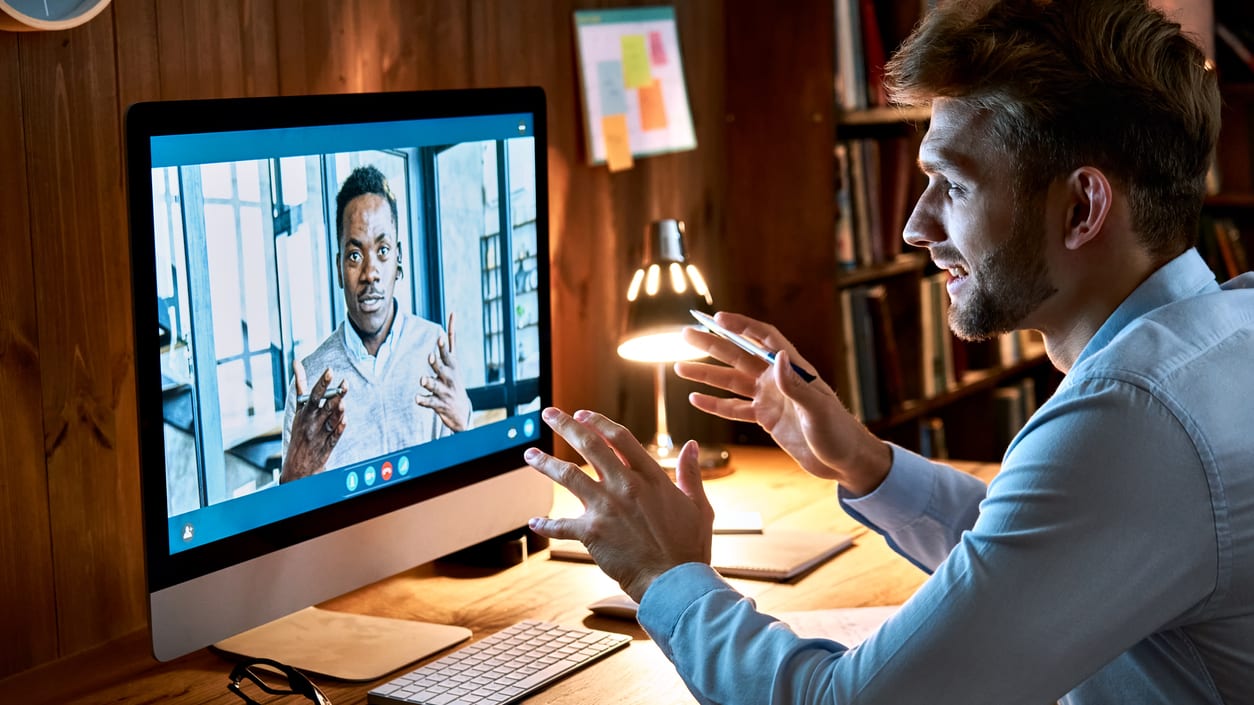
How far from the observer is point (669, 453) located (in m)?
2.20

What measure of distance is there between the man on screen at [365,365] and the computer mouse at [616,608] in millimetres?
264

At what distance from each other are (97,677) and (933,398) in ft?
6.71

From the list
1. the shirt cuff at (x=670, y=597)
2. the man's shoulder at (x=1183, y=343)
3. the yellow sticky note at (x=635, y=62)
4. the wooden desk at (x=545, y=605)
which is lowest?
the wooden desk at (x=545, y=605)

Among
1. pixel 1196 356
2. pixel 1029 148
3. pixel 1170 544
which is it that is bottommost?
pixel 1170 544

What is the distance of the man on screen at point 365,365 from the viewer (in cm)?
137

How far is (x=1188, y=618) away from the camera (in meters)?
1.09

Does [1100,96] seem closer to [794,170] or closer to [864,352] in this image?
[794,170]

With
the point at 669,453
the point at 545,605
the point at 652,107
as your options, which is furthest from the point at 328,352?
the point at 652,107

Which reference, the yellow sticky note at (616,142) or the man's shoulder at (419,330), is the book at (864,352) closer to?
the yellow sticky note at (616,142)

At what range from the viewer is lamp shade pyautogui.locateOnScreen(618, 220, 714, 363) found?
2.04m

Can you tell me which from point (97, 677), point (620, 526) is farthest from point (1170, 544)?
point (97, 677)

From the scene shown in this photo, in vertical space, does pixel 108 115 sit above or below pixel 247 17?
below

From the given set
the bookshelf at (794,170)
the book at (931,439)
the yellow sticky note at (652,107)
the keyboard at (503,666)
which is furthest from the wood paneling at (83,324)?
the book at (931,439)

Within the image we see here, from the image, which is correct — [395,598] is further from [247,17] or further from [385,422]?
[247,17]
